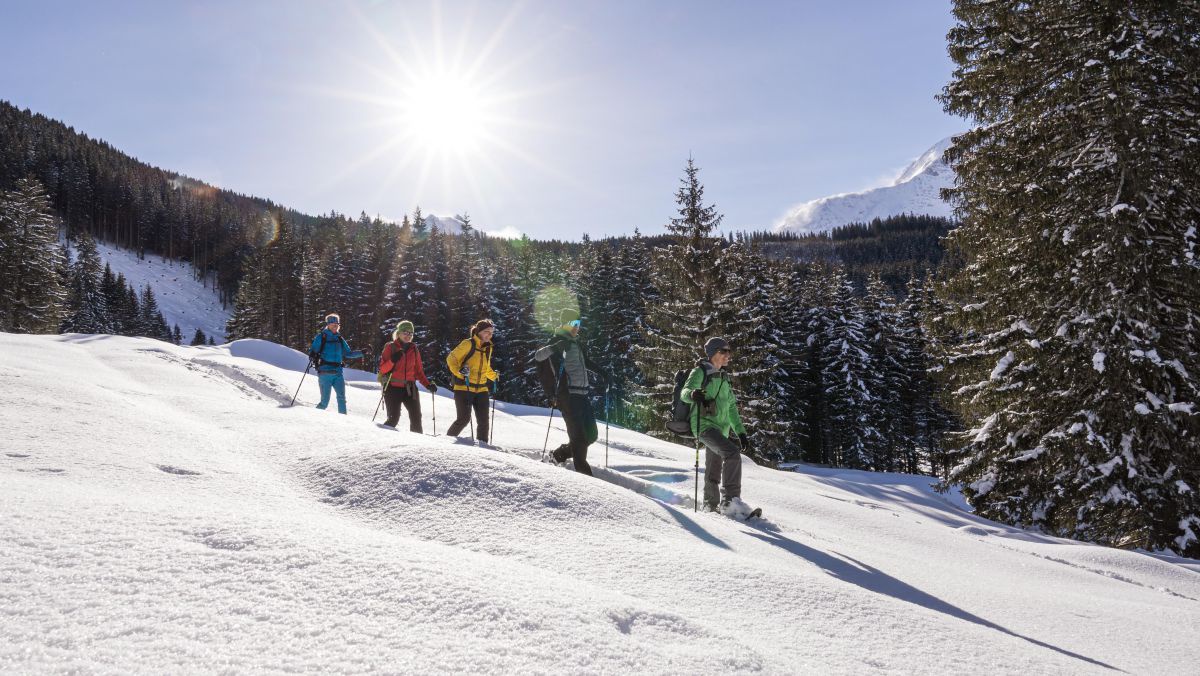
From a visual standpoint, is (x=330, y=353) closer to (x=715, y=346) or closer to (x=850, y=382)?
(x=715, y=346)

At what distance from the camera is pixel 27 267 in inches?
1348

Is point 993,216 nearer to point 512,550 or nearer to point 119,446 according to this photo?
point 512,550

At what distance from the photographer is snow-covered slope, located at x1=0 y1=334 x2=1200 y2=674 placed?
6.45 ft

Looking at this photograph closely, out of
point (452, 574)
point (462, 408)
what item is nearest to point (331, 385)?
point (462, 408)

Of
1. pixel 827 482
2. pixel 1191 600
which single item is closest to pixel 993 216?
pixel 827 482

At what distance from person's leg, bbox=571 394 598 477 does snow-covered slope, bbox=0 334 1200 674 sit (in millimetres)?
2172

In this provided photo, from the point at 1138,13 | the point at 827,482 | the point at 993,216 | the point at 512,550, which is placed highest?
the point at 1138,13

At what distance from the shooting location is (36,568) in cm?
209

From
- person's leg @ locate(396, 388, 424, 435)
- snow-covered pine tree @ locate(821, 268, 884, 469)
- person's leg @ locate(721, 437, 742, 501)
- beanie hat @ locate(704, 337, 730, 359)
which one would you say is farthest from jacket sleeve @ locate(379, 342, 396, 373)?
snow-covered pine tree @ locate(821, 268, 884, 469)

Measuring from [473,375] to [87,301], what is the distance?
86.0 meters

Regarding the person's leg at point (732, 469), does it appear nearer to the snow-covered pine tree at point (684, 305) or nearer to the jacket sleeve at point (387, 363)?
the jacket sleeve at point (387, 363)

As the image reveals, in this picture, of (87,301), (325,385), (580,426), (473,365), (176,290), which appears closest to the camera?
(580,426)

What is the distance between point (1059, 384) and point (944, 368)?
190cm

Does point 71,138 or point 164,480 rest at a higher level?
point 71,138
